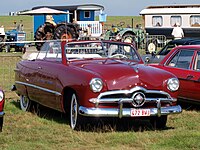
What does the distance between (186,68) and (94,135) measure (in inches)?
133

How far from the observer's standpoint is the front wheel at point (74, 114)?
867cm

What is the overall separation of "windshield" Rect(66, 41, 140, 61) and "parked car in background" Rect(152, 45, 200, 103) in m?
1.26

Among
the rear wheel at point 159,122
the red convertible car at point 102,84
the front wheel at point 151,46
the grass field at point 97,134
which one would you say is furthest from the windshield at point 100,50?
the front wheel at point 151,46

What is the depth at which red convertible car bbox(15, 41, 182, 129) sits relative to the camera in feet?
27.4

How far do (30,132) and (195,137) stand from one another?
2562 mm

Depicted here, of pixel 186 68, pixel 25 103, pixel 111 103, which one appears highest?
pixel 186 68

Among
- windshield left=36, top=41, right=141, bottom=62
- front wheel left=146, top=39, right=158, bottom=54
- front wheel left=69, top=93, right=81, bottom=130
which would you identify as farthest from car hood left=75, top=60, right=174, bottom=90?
front wheel left=146, top=39, right=158, bottom=54

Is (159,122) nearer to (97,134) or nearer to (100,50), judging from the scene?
(97,134)

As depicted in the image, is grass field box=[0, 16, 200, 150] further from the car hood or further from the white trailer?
the white trailer

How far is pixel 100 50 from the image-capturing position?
10.1 meters

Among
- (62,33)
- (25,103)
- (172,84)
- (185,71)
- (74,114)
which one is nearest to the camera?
(172,84)

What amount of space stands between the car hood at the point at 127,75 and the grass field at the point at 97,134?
761 mm

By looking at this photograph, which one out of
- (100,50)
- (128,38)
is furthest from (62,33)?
(100,50)

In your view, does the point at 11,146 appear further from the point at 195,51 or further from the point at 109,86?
the point at 195,51
